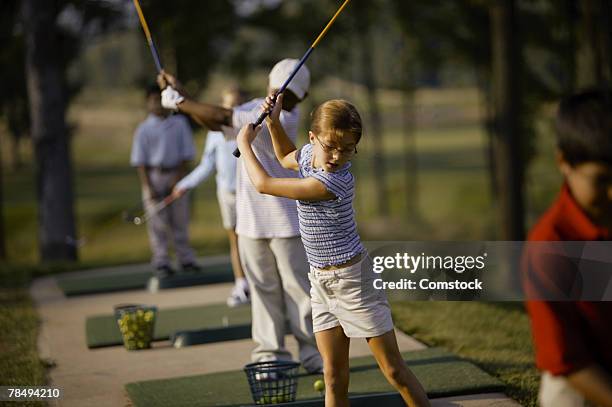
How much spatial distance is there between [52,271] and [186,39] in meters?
11.1

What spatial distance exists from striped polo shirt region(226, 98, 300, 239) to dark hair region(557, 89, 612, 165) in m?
3.41

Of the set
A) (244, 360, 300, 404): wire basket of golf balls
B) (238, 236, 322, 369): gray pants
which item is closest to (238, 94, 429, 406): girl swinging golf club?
(244, 360, 300, 404): wire basket of golf balls

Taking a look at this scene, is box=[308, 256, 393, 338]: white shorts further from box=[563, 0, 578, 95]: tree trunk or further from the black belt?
box=[563, 0, 578, 95]: tree trunk

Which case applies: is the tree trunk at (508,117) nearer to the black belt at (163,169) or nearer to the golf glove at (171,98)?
the black belt at (163,169)

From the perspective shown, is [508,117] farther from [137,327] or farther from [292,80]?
[292,80]

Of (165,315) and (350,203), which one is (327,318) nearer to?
(350,203)

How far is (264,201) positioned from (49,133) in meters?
11.4

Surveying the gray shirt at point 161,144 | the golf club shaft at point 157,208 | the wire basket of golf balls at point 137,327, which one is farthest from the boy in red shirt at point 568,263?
the gray shirt at point 161,144

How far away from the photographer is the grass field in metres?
8.60

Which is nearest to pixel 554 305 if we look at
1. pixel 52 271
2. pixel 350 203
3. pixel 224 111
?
pixel 350 203

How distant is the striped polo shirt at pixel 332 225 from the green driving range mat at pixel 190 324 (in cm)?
345

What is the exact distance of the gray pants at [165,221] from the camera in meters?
11.8

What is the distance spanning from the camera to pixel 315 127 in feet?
16.9

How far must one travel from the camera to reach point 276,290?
7.03 m
